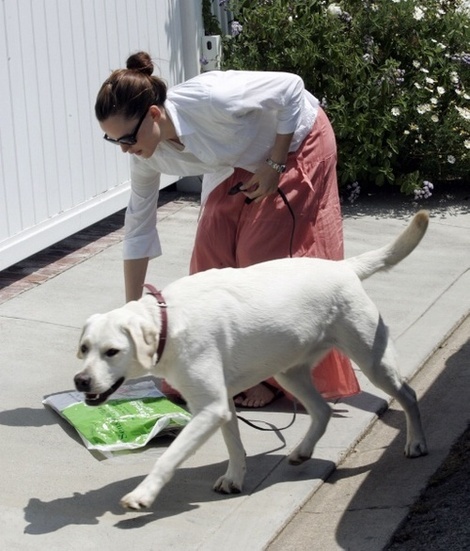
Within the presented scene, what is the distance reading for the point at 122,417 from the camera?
4.90 meters

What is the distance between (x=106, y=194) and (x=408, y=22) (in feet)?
8.59

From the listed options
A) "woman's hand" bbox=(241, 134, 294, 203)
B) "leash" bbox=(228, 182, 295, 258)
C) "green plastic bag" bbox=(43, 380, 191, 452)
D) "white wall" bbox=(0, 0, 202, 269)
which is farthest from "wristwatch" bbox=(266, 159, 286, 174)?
"white wall" bbox=(0, 0, 202, 269)

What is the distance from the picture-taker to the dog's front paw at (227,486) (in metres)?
4.37

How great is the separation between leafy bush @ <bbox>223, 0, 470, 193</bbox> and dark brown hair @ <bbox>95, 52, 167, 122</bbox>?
369 centimetres

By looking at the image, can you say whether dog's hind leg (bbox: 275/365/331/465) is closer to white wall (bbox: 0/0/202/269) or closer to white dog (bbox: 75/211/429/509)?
white dog (bbox: 75/211/429/509)

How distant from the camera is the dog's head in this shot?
3.85 m

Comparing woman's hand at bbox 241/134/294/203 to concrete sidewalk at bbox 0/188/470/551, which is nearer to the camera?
concrete sidewalk at bbox 0/188/470/551

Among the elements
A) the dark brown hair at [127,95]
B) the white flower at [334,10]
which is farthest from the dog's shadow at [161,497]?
the white flower at [334,10]

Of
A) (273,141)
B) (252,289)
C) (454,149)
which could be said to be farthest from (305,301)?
(454,149)

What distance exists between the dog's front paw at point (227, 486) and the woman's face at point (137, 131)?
1.37 meters

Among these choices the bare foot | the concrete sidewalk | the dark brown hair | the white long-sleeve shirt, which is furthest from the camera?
the bare foot

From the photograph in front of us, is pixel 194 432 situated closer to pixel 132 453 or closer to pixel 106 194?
pixel 132 453

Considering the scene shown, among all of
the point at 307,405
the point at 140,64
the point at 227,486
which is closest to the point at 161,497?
the point at 227,486

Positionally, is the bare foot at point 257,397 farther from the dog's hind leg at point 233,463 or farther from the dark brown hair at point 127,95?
the dark brown hair at point 127,95
